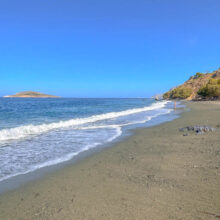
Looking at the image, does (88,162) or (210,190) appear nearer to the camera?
(210,190)

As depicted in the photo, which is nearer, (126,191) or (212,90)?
(126,191)

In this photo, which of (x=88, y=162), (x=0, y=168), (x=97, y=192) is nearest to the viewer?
(x=97, y=192)

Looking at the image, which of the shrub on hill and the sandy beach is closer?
the sandy beach

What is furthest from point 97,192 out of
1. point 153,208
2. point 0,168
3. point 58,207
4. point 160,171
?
point 0,168

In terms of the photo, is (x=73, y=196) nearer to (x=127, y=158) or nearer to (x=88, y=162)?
(x=88, y=162)

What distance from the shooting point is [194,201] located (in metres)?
3.16

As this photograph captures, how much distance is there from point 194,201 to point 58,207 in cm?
255

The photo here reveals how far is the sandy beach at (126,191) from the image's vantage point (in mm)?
2951

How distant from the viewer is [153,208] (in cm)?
301

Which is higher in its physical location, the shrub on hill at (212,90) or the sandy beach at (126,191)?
the shrub on hill at (212,90)

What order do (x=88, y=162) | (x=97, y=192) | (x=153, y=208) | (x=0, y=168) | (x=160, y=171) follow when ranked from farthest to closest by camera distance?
(x=88, y=162), (x=0, y=168), (x=160, y=171), (x=97, y=192), (x=153, y=208)

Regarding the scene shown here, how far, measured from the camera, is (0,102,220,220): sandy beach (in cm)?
295

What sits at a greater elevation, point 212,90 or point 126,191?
point 212,90

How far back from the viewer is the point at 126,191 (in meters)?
3.64
